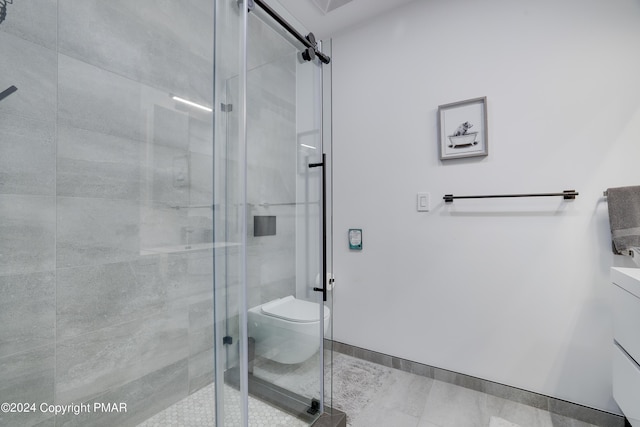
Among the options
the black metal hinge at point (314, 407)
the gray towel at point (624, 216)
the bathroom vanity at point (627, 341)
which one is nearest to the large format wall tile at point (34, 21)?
the black metal hinge at point (314, 407)

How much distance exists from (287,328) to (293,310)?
0.08 meters

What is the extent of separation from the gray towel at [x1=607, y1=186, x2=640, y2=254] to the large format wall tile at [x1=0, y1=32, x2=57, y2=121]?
241 cm

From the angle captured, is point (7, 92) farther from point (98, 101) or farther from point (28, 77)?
point (98, 101)

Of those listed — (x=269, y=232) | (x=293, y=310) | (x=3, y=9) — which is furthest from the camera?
(x=293, y=310)

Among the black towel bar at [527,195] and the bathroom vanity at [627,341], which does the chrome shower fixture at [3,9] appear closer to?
the black towel bar at [527,195]

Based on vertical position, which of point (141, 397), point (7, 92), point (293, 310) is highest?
point (7, 92)

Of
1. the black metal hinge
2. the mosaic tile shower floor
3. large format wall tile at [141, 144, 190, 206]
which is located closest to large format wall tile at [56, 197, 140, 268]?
large format wall tile at [141, 144, 190, 206]

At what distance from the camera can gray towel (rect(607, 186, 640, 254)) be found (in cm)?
136

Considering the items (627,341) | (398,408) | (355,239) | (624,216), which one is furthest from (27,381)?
(624,216)

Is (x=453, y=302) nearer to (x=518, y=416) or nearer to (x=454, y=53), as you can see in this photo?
(x=518, y=416)

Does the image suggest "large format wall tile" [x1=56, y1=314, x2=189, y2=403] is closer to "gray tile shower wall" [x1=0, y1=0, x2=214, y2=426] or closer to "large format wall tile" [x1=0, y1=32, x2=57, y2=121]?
"gray tile shower wall" [x1=0, y1=0, x2=214, y2=426]

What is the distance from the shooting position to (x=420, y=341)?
195cm

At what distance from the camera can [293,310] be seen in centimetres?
136

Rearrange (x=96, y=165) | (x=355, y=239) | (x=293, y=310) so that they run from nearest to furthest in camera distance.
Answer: (x=96, y=165) → (x=293, y=310) → (x=355, y=239)
